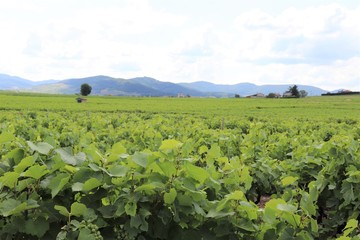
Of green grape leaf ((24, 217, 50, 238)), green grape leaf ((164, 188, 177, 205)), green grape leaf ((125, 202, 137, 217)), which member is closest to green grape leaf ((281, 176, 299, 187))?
green grape leaf ((164, 188, 177, 205))

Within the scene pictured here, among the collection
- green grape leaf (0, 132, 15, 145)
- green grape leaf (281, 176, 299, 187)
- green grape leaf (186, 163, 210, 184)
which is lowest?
green grape leaf (281, 176, 299, 187)

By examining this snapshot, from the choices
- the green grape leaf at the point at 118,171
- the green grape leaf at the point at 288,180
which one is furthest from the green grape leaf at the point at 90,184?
the green grape leaf at the point at 288,180

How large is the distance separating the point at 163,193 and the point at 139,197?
0.18 m

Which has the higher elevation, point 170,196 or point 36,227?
point 170,196

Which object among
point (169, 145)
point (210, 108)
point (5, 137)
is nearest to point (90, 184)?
point (169, 145)

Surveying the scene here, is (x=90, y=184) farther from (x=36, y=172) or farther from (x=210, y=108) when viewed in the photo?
(x=210, y=108)

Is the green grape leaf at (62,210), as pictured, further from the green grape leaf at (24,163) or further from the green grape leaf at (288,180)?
the green grape leaf at (288,180)

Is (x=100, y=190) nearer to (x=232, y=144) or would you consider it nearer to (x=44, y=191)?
(x=44, y=191)

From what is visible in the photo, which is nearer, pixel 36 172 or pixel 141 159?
pixel 36 172

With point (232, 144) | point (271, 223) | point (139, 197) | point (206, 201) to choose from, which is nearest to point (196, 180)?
point (206, 201)

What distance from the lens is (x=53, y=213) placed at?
262 cm

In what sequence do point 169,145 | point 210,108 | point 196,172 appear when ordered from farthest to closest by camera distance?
point 210,108, point 169,145, point 196,172

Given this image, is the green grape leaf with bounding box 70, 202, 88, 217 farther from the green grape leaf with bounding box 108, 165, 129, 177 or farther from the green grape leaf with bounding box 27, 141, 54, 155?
the green grape leaf with bounding box 27, 141, 54, 155

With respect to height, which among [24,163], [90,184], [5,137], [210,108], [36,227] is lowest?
[210,108]
